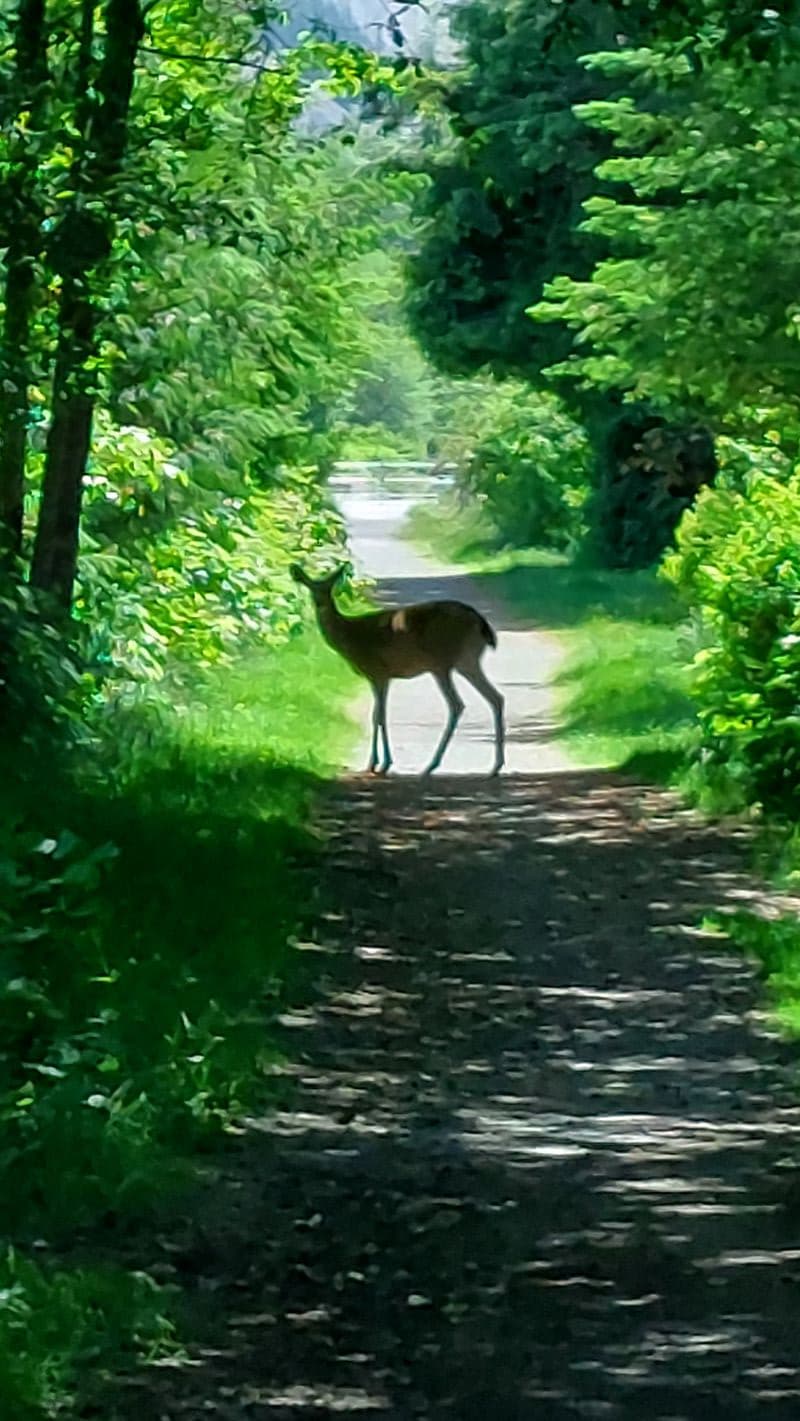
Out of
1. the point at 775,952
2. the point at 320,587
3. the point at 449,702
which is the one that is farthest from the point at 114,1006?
the point at 320,587

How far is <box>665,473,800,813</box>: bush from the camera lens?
532 inches

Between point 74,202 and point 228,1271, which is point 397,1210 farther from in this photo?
point 74,202

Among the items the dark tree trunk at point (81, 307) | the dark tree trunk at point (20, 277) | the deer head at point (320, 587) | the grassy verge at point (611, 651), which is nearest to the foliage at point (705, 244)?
the grassy verge at point (611, 651)

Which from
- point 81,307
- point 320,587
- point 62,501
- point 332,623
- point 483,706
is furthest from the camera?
point 483,706

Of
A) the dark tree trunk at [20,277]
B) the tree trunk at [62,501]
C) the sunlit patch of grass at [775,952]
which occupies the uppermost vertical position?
the dark tree trunk at [20,277]

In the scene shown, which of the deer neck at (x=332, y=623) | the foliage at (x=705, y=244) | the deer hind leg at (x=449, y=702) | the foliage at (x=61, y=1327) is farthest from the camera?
the deer neck at (x=332, y=623)

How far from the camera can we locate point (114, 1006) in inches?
342

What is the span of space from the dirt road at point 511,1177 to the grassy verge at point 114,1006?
0.61ft

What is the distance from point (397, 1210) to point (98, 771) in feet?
21.2

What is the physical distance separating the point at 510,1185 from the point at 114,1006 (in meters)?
1.85

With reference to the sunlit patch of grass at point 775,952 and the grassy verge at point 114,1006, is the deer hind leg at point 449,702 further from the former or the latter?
the sunlit patch of grass at point 775,952

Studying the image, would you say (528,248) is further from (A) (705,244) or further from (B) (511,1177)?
(B) (511,1177)

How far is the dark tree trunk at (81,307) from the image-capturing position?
40.3ft

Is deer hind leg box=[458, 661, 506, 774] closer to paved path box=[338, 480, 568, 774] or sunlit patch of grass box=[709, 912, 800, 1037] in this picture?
paved path box=[338, 480, 568, 774]
